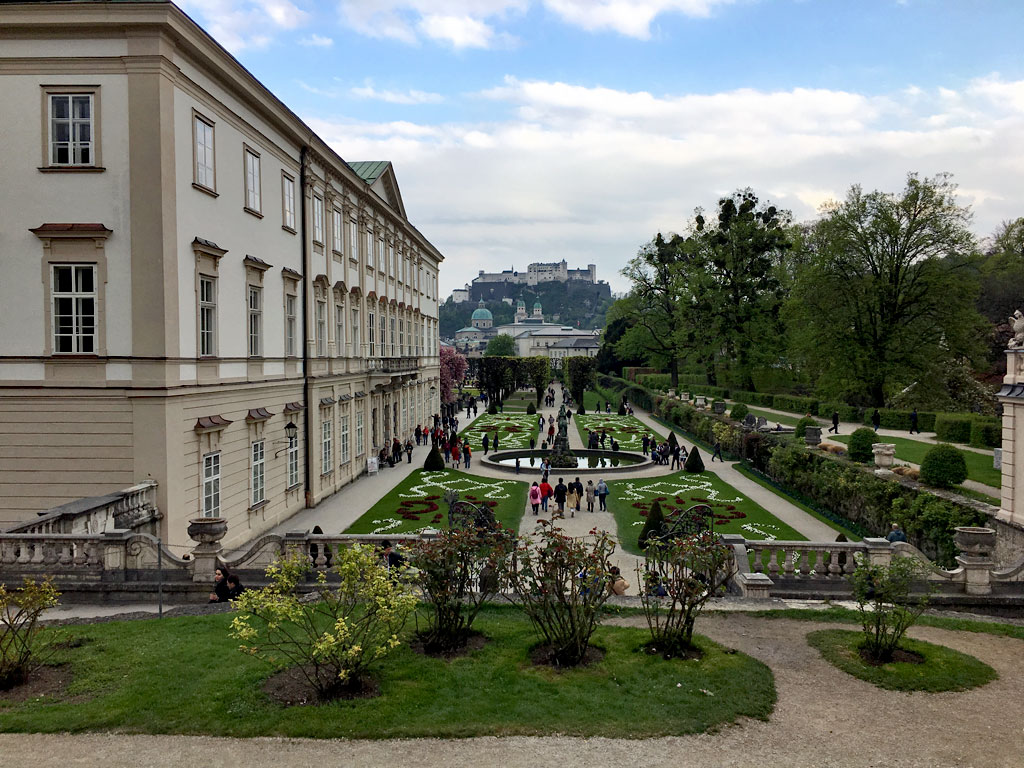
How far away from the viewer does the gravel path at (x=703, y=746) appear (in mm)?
7496

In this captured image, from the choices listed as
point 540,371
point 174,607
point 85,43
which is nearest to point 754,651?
point 174,607

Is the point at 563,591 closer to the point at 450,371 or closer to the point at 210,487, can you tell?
the point at 210,487

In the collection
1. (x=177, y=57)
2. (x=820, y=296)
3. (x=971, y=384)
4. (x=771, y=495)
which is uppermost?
(x=177, y=57)

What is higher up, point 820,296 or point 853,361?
point 820,296

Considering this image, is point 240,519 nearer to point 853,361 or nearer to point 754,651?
point 754,651

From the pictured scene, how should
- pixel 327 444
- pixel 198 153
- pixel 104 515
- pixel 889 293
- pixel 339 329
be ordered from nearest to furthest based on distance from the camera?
pixel 104 515, pixel 198 153, pixel 327 444, pixel 339 329, pixel 889 293

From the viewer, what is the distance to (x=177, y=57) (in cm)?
1708

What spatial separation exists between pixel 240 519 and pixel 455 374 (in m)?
67.5

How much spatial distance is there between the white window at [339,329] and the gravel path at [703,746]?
22.7 metres

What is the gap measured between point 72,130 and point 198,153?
272 cm

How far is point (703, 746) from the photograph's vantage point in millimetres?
7902

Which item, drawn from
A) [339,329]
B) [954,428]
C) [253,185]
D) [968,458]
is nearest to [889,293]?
[954,428]

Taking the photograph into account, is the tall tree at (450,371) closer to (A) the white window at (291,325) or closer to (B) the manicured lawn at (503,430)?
(B) the manicured lawn at (503,430)

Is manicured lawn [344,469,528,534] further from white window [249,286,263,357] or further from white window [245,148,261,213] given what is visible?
white window [245,148,261,213]
